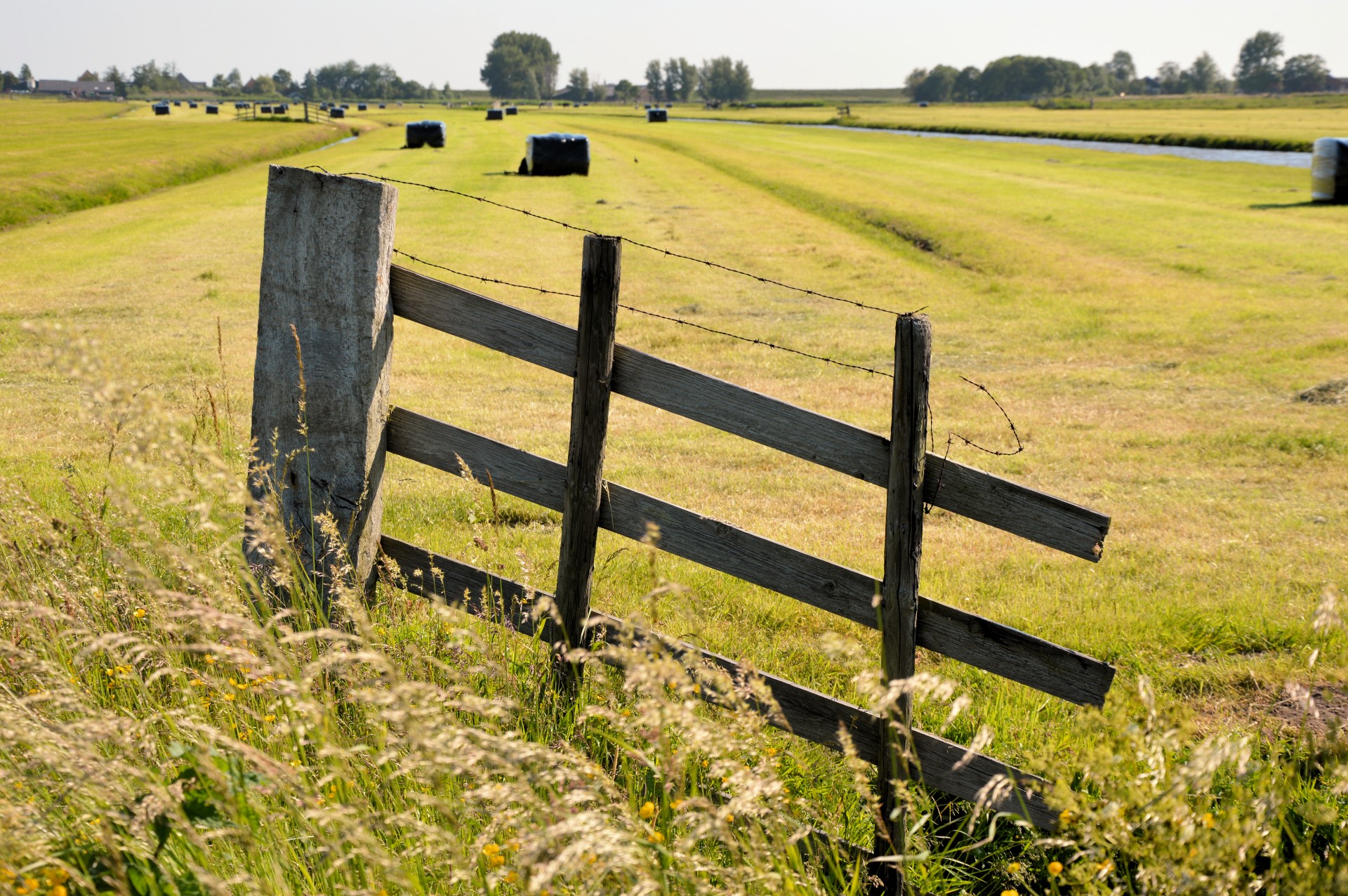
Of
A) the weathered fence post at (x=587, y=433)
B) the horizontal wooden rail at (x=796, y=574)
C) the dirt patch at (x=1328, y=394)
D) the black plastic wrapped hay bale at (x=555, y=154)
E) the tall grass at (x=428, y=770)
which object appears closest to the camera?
the tall grass at (x=428, y=770)

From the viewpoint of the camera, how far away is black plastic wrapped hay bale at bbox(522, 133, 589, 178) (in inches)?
1314

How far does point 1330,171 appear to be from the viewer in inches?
1087

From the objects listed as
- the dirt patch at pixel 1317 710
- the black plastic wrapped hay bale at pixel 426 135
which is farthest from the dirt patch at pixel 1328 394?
the black plastic wrapped hay bale at pixel 426 135

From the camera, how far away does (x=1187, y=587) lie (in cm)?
624

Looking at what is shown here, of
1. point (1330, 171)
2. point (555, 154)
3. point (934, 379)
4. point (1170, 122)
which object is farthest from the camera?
point (1170, 122)

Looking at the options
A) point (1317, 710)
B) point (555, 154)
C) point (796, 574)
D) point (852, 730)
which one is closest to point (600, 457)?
point (796, 574)

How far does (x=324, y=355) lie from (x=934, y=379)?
1046 cm

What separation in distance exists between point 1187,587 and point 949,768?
3.68m

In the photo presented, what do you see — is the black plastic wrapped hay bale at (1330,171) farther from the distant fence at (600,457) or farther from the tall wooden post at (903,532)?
the tall wooden post at (903,532)

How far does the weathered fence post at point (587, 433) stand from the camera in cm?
319

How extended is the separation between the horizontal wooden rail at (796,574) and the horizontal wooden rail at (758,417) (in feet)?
1.07

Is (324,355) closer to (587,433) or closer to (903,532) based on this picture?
(587,433)

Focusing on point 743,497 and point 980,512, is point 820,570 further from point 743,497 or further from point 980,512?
point 743,497

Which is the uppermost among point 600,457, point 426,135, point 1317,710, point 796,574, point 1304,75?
point 1304,75
